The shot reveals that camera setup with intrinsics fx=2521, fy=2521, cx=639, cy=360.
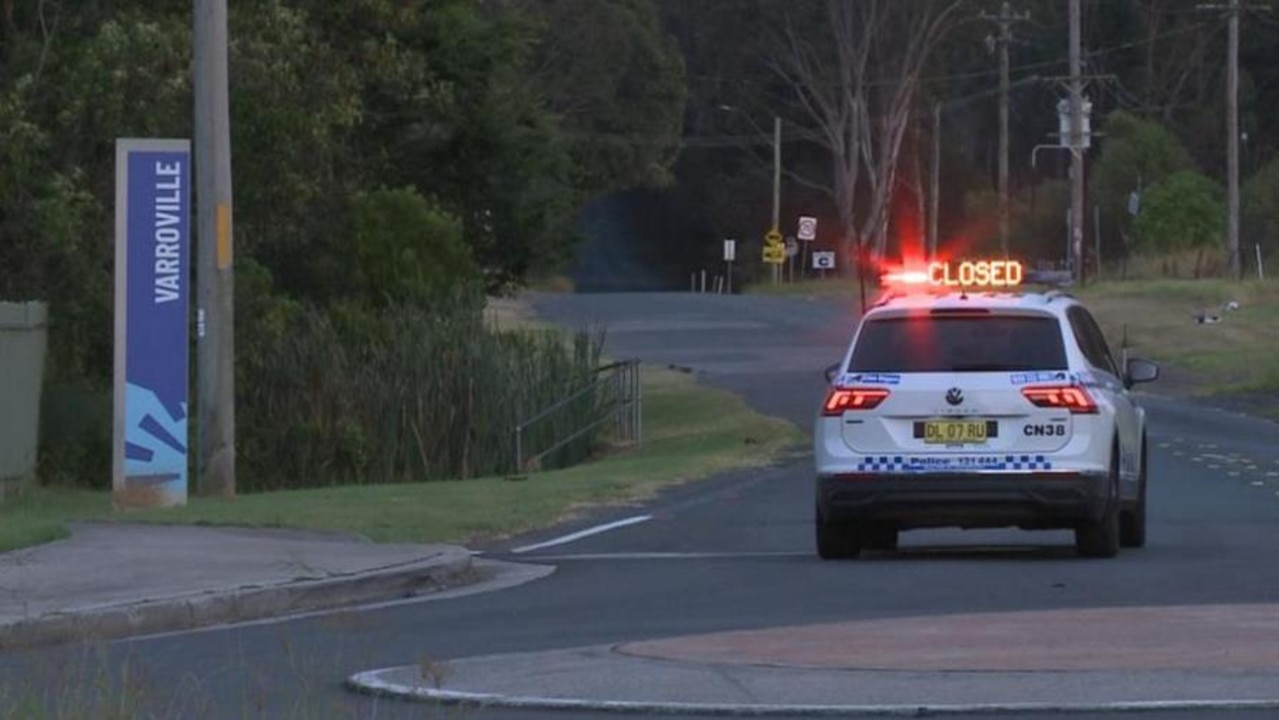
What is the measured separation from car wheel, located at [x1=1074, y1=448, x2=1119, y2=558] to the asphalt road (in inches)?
5.6

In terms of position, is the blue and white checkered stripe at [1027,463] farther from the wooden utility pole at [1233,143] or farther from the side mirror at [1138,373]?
the wooden utility pole at [1233,143]

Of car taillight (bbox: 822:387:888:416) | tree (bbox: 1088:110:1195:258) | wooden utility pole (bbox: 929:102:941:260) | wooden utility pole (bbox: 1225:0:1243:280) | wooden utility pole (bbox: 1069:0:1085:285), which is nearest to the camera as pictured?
car taillight (bbox: 822:387:888:416)

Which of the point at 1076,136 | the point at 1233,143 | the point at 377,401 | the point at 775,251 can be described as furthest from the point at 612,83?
the point at 377,401

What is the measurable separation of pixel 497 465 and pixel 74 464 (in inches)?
229

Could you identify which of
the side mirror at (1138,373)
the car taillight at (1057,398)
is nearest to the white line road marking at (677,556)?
the car taillight at (1057,398)

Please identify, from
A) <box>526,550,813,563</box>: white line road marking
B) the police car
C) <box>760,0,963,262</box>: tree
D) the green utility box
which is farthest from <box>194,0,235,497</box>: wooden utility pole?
<box>760,0,963,262</box>: tree

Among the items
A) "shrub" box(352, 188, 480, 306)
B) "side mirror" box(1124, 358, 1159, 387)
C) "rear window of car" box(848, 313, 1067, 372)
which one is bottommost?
"side mirror" box(1124, 358, 1159, 387)

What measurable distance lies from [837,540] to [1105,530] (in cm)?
Answer: 176

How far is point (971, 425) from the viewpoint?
15805mm

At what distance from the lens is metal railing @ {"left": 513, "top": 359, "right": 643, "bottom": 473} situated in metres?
33.0

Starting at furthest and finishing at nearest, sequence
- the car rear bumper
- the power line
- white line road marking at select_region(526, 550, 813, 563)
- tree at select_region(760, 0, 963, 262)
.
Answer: the power line < tree at select_region(760, 0, 963, 262) < white line road marking at select_region(526, 550, 813, 563) < the car rear bumper

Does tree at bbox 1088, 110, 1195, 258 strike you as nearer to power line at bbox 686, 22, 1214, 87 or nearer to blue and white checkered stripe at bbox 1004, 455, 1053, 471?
power line at bbox 686, 22, 1214, 87

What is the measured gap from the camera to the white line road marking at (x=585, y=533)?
18.6 meters

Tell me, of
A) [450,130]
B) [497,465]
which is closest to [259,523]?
[497,465]
